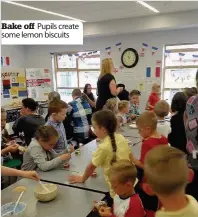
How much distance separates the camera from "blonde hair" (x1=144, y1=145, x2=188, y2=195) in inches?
32.2

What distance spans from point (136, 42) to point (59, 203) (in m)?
5.20

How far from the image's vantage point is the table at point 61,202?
48.9 inches

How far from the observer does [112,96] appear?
3406 millimetres

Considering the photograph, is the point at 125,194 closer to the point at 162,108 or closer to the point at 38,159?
the point at 38,159

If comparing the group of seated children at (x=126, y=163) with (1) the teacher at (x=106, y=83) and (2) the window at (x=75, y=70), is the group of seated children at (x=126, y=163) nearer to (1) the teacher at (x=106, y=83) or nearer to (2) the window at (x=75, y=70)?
(1) the teacher at (x=106, y=83)

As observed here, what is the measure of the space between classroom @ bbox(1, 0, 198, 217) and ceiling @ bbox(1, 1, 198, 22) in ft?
0.07

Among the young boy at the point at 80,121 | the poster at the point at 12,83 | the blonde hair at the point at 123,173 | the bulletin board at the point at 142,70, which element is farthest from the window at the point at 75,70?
the blonde hair at the point at 123,173

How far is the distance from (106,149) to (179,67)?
4806 millimetres

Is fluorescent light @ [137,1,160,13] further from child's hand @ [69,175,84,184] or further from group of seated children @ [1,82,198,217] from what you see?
child's hand @ [69,175,84,184]

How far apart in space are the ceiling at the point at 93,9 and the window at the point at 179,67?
3.72 feet

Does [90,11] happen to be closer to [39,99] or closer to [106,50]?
[106,50]

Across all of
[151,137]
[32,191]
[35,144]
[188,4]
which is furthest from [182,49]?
[32,191]

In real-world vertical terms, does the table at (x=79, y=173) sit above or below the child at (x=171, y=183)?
below

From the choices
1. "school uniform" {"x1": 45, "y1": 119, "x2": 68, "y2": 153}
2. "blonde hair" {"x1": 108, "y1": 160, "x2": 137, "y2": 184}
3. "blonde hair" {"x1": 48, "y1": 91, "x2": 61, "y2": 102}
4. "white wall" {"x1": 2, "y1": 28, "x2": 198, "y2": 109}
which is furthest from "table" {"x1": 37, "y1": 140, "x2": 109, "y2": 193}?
"white wall" {"x1": 2, "y1": 28, "x2": 198, "y2": 109}
